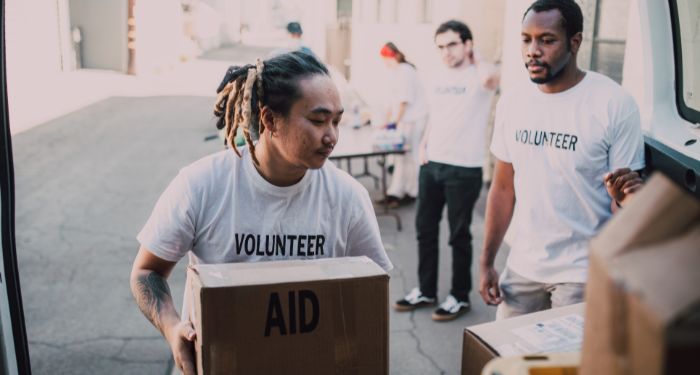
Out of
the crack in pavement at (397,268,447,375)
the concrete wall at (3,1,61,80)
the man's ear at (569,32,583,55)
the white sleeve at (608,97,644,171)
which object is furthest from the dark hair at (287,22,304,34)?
the concrete wall at (3,1,61,80)

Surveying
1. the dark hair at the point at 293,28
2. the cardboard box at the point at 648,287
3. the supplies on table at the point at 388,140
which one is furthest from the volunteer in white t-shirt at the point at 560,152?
the dark hair at the point at 293,28

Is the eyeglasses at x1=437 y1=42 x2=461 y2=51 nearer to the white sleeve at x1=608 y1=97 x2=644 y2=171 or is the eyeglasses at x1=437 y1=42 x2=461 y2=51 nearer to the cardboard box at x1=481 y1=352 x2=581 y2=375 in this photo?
the white sleeve at x1=608 y1=97 x2=644 y2=171

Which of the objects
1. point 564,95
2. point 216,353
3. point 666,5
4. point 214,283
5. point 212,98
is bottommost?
point 212,98

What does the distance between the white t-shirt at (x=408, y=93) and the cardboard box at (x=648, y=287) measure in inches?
258

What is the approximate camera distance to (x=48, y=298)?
5105 mm

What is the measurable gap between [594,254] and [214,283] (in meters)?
1.00

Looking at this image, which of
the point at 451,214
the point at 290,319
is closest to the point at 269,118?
the point at 290,319

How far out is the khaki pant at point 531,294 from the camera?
2.66 meters

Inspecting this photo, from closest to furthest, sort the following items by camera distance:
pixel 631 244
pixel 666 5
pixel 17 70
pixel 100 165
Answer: pixel 631 244
pixel 666 5
pixel 100 165
pixel 17 70

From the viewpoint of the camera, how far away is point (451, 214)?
486cm

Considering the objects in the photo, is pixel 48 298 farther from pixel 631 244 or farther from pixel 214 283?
pixel 631 244

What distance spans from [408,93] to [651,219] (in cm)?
668

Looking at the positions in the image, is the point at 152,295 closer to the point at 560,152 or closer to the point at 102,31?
the point at 560,152

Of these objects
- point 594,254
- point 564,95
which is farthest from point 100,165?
point 594,254
